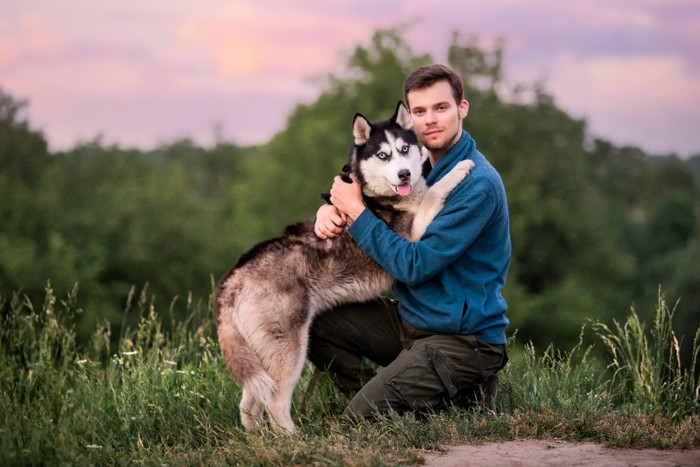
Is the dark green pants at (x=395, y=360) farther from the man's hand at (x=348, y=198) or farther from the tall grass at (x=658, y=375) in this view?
the tall grass at (x=658, y=375)

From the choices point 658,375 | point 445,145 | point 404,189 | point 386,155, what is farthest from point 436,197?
point 658,375

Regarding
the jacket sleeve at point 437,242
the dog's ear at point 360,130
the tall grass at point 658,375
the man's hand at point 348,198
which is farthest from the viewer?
the dog's ear at point 360,130

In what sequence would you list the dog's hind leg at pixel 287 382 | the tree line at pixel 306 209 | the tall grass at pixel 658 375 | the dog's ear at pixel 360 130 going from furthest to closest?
the tree line at pixel 306 209 → the dog's ear at pixel 360 130 → the tall grass at pixel 658 375 → the dog's hind leg at pixel 287 382

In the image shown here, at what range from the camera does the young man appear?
477cm

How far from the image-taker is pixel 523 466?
12.6ft

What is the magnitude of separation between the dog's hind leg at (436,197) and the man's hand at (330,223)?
0.50 m

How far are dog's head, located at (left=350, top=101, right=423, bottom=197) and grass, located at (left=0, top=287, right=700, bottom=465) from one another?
149cm

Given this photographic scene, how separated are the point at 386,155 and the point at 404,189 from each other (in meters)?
0.34

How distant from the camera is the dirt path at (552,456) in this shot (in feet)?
12.8

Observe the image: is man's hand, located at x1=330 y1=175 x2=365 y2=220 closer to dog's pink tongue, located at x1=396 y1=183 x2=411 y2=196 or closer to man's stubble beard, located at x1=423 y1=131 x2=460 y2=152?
dog's pink tongue, located at x1=396 y1=183 x2=411 y2=196

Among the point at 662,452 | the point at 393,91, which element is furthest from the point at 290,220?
the point at 662,452

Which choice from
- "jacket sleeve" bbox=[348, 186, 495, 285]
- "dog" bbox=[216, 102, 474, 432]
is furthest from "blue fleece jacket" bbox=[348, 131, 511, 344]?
"dog" bbox=[216, 102, 474, 432]

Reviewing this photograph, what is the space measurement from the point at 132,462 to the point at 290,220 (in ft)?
87.2

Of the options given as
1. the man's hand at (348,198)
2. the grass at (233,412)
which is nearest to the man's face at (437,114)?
the man's hand at (348,198)
